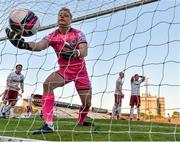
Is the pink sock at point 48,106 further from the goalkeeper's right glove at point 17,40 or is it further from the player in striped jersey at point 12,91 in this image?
the player in striped jersey at point 12,91

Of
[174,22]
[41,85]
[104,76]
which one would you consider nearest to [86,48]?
[104,76]

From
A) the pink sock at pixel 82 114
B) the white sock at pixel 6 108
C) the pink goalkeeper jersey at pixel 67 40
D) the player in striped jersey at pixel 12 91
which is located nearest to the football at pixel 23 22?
the pink goalkeeper jersey at pixel 67 40

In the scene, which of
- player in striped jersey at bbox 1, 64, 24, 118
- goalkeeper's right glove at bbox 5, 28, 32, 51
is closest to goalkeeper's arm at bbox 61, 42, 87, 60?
goalkeeper's right glove at bbox 5, 28, 32, 51

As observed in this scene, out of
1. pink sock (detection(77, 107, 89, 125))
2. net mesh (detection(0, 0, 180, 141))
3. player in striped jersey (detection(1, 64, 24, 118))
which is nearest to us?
net mesh (detection(0, 0, 180, 141))

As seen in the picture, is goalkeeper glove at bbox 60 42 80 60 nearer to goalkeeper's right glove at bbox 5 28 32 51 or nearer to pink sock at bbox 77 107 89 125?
goalkeeper's right glove at bbox 5 28 32 51

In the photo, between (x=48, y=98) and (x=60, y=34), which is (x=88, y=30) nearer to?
(x=60, y=34)

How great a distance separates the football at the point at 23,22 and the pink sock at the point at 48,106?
852 mm

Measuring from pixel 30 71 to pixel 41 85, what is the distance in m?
0.48

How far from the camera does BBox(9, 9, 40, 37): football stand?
517cm

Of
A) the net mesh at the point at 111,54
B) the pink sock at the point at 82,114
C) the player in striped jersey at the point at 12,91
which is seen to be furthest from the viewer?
the player in striped jersey at the point at 12,91

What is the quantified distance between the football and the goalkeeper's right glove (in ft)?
0.30

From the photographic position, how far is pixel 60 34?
5.22 meters

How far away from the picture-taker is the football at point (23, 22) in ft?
17.0

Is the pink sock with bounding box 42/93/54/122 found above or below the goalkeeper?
below
